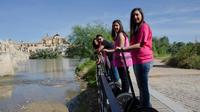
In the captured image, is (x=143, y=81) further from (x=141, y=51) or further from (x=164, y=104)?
(x=164, y=104)

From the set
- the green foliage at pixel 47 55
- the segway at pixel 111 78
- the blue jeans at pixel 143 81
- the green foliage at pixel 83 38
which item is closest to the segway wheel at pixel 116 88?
the segway at pixel 111 78

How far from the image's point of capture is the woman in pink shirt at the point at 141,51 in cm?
603

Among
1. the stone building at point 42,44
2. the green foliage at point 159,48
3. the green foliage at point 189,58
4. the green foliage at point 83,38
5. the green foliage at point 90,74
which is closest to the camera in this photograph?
the green foliage at point 90,74

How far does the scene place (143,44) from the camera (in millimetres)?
6043

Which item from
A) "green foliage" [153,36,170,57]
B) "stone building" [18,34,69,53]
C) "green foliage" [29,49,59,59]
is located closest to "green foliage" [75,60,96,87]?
"green foliage" [153,36,170,57]

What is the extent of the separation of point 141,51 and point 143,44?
4.8 inches

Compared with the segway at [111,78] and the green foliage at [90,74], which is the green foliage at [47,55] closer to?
the green foliage at [90,74]

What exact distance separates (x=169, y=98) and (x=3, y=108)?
12.1 metres

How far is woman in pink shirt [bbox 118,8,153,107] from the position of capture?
603 centimetres

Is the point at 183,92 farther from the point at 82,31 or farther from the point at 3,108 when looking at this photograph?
the point at 82,31

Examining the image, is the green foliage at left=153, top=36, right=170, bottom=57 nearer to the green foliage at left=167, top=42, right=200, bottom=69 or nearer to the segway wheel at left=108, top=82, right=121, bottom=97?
the green foliage at left=167, top=42, right=200, bottom=69

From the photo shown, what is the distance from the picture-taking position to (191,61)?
2495 centimetres

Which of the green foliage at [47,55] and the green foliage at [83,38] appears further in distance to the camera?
the green foliage at [47,55]

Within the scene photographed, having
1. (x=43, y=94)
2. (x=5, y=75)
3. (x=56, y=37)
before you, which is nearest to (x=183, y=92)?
(x=43, y=94)
